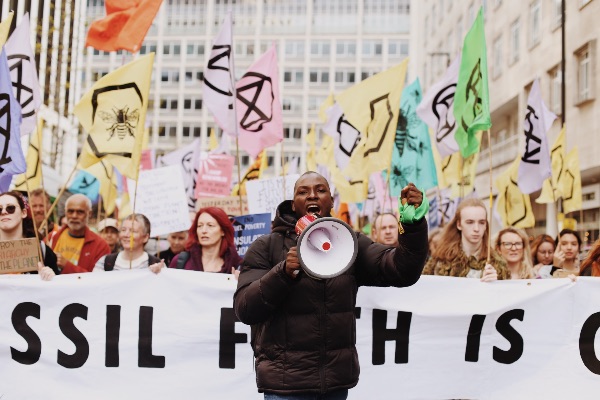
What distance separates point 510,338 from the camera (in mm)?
5605

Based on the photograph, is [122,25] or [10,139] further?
[122,25]

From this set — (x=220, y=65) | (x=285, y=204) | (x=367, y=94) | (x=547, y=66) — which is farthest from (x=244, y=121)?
(x=547, y=66)

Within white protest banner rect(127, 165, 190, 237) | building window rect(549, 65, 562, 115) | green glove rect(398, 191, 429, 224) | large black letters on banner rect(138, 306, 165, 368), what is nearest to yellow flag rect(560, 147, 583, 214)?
white protest banner rect(127, 165, 190, 237)

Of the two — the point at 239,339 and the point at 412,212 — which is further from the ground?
the point at 412,212

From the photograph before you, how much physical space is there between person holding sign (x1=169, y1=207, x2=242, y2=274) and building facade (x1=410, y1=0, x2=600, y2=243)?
9557mm

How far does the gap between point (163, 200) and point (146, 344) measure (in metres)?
3.25

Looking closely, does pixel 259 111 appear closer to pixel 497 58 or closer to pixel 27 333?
pixel 27 333

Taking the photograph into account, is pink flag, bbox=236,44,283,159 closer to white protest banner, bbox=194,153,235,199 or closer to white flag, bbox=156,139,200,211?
white protest banner, bbox=194,153,235,199

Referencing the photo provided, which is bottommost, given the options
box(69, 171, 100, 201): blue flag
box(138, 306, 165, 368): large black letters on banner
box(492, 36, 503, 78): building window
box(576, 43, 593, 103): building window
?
box(138, 306, 165, 368): large black letters on banner

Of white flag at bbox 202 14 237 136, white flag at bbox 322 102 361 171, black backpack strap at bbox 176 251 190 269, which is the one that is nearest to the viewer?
black backpack strap at bbox 176 251 190 269

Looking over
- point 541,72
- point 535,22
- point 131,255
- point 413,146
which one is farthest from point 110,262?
point 535,22

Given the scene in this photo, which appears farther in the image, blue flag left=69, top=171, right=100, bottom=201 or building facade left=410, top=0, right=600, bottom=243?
building facade left=410, top=0, right=600, bottom=243

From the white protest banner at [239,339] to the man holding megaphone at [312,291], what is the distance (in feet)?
6.98

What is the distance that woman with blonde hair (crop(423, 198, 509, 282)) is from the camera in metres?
5.73
